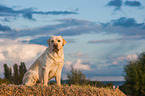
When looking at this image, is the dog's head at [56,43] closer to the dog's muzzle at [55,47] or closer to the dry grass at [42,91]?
the dog's muzzle at [55,47]

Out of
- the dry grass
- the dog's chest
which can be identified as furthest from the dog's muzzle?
the dry grass

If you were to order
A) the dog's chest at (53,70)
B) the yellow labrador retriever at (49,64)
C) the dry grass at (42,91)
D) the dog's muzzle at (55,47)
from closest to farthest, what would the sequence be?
1. the dry grass at (42,91)
2. the dog's muzzle at (55,47)
3. the yellow labrador retriever at (49,64)
4. the dog's chest at (53,70)

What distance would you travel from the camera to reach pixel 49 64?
24.6 ft

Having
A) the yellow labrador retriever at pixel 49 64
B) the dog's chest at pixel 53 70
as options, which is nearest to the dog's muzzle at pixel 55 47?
the yellow labrador retriever at pixel 49 64

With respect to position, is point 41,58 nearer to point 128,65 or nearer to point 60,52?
point 60,52

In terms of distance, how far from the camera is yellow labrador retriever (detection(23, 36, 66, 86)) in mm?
7461

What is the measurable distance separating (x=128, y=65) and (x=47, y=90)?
1268 cm

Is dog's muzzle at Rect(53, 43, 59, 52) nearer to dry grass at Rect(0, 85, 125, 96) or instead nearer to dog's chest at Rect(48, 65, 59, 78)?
dog's chest at Rect(48, 65, 59, 78)

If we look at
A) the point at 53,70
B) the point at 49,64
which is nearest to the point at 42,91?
the point at 49,64

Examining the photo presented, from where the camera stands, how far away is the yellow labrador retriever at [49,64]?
746cm

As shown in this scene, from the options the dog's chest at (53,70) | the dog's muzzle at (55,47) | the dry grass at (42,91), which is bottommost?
the dry grass at (42,91)

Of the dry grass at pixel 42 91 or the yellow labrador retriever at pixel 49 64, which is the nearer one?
the dry grass at pixel 42 91

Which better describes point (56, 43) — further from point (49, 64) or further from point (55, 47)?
point (49, 64)

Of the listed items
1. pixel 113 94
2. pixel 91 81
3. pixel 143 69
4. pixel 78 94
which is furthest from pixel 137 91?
pixel 78 94
